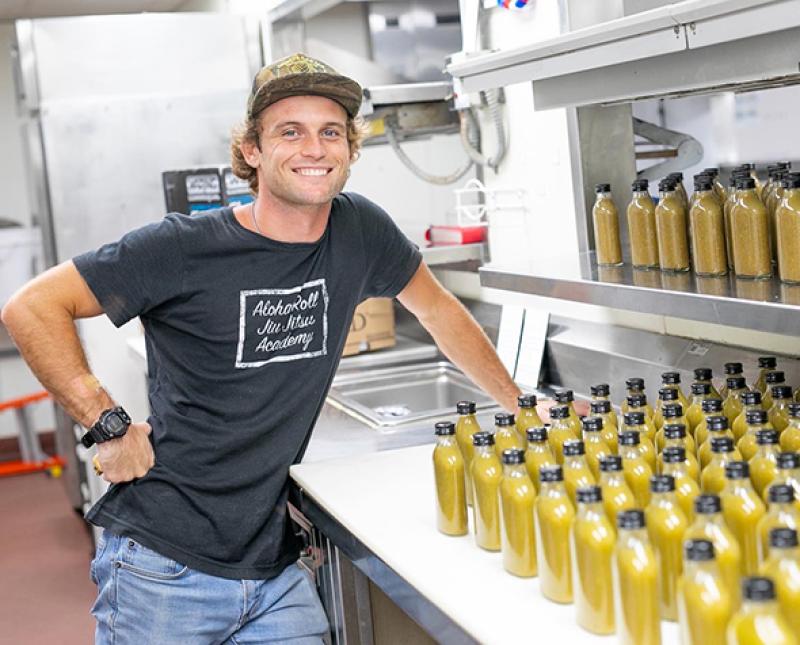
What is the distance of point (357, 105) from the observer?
2795 mm

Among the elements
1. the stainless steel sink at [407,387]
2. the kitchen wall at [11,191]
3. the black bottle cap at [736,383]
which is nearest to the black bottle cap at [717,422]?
the black bottle cap at [736,383]

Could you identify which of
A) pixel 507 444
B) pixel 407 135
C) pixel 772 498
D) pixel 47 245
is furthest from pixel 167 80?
pixel 772 498

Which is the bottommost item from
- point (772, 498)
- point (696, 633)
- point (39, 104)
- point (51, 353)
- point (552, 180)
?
point (696, 633)

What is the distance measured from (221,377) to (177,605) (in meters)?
0.52

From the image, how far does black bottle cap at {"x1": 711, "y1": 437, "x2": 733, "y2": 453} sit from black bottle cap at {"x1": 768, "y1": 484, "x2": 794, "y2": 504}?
0.24 m

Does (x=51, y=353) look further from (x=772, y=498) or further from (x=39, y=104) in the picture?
(x=39, y=104)

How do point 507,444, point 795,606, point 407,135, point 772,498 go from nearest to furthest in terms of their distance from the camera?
point 795,606, point 772,498, point 507,444, point 407,135

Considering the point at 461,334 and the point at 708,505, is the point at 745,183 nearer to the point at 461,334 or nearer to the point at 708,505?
the point at 708,505

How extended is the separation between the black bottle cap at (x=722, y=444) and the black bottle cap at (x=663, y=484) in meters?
0.15

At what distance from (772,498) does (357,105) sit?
1.56 metres

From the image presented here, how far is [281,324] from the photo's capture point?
2.65 meters

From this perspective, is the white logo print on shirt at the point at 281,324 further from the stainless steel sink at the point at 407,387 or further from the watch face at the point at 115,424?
the stainless steel sink at the point at 407,387

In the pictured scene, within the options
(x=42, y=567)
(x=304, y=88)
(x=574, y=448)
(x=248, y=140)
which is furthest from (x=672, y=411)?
(x=42, y=567)

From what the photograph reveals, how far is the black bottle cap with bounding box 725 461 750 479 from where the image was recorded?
1.68m
